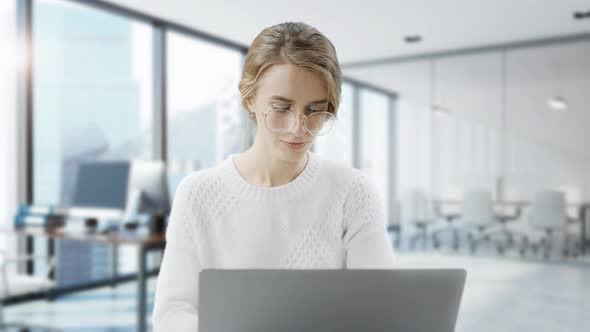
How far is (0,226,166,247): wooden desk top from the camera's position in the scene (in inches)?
124

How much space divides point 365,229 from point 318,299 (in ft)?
1.51

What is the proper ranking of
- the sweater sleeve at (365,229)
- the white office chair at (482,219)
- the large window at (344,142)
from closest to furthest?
1. the sweater sleeve at (365,229)
2. the white office chair at (482,219)
3. the large window at (344,142)

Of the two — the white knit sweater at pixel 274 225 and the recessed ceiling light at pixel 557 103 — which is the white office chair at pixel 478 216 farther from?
the white knit sweater at pixel 274 225

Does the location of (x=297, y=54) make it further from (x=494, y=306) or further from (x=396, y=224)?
(x=396, y=224)

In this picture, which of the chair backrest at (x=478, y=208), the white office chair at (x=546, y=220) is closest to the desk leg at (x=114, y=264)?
the chair backrest at (x=478, y=208)

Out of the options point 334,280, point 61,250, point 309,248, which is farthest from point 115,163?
point 334,280

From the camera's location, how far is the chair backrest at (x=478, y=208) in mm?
6980

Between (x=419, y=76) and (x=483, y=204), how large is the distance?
1986 millimetres

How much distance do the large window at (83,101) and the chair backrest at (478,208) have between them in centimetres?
409

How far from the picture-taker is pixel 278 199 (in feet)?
3.94

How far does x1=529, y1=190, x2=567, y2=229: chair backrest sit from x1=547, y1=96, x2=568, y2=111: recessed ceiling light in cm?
103

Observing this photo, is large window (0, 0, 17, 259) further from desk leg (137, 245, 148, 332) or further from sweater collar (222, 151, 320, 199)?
sweater collar (222, 151, 320, 199)

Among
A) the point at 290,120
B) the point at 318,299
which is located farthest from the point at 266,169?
the point at 318,299

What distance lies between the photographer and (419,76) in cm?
759
